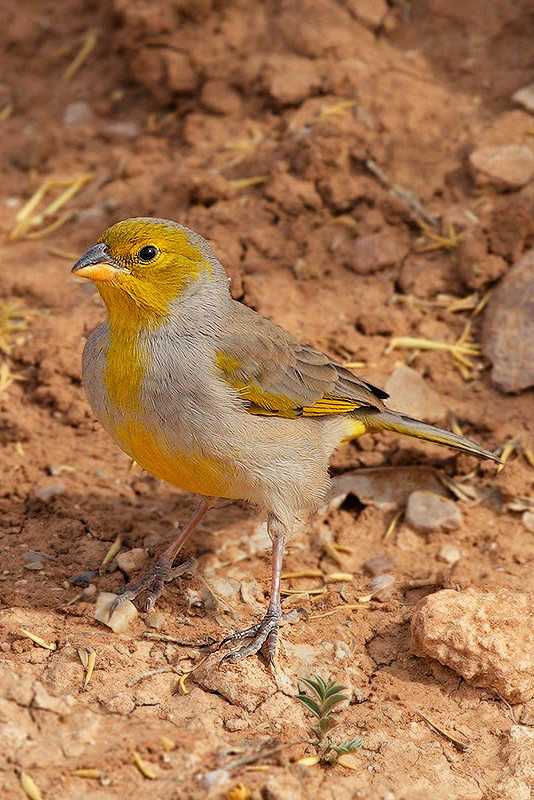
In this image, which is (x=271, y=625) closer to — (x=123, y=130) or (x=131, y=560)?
(x=131, y=560)

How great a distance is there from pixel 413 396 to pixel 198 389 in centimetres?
199

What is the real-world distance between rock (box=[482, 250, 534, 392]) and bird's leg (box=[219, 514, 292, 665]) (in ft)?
6.48

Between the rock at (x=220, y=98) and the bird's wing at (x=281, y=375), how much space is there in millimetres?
3173

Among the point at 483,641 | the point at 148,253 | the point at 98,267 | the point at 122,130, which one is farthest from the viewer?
the point at 122,130

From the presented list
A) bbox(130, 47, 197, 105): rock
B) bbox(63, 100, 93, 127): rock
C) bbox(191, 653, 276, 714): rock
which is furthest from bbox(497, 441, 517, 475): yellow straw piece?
bbox(63, 100, 93, 127): rock

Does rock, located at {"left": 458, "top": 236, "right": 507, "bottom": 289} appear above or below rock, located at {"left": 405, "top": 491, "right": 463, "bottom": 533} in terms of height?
above

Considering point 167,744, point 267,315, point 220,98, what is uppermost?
point 220,98

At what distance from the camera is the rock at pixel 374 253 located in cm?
722

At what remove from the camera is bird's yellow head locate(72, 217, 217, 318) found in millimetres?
5020

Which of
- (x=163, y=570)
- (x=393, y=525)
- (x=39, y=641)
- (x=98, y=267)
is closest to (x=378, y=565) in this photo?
(x=393, y=525)

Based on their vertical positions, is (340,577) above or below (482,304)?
below

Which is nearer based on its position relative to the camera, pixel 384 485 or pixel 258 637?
pixel 258 637

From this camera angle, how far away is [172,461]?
4945mm

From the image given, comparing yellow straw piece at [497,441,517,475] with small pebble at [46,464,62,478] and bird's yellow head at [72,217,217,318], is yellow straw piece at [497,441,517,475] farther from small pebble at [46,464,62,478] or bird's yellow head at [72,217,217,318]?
small pebble at [46,464,62,478]
